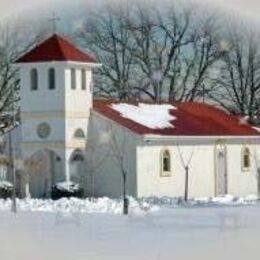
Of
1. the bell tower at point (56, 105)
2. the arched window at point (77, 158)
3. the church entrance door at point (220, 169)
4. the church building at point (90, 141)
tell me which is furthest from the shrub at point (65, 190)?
the church entrance door at point (220, 169)

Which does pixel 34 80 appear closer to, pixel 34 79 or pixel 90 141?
pixel 34 79

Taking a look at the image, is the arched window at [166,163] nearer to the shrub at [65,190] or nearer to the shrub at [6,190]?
the shrub at [65,190]

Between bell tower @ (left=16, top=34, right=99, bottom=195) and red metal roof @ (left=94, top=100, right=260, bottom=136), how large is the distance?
417 mm

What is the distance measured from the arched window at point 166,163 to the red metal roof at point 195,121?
0.30 metres

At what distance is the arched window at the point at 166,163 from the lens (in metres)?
13.4

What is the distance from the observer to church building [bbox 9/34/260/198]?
43.0ft

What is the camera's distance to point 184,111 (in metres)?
14.7

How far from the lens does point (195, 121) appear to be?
47.6 feet

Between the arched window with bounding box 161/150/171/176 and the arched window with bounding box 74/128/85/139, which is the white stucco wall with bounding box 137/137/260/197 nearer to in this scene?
the arched window with bounding box 161/150/171/176

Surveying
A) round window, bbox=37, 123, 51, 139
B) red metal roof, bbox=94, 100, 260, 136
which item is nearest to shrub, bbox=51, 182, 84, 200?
round window, bbox=37, 123, 51, 139

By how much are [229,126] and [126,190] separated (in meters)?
2.64

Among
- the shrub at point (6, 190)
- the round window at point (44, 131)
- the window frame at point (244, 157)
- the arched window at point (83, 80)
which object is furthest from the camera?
the window frame at point (244, 157)

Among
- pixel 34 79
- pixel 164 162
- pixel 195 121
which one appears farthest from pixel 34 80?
pixel 195 121

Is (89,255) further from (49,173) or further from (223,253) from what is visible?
(49,173)
